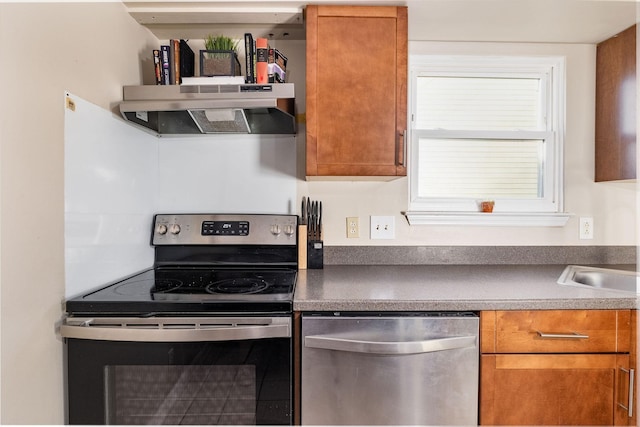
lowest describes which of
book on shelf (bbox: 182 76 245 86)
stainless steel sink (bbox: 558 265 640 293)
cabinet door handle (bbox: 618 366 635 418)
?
cabinet door handle (bbox: 618 366 635 418)

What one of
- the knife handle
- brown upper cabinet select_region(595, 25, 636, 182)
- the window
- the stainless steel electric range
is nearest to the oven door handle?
the stainless steel electric range

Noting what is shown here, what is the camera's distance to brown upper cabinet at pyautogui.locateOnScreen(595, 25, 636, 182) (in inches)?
63.0

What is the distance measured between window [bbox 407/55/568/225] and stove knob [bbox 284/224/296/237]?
2.07ft

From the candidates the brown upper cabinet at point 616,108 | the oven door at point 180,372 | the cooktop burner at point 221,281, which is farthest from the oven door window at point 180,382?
the brown upper cabinet at point 616,108

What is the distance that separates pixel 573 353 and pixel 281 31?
1.78 meters

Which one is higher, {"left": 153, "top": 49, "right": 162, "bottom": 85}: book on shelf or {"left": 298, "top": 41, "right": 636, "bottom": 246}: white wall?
{"left": 153, "top": 49, "right": 162, "bottom": 85}: book on shelf

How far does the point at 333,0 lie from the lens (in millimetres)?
1437

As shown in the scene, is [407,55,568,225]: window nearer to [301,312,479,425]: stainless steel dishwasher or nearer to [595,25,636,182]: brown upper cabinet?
[595,25,636,182]: brown upper cabinet

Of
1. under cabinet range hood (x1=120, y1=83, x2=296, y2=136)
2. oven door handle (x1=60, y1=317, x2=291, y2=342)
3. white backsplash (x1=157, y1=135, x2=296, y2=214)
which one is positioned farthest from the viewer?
white backsplash (x1=157, y1=135, x2=296, y2=214)

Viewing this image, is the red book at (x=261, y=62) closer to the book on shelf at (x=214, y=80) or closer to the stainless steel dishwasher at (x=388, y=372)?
the book on shelf at (x=214, y=80)

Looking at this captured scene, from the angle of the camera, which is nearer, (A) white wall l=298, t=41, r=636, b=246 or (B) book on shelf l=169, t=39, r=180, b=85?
(B) book on shelf l=169, t=39, r=180, b=85

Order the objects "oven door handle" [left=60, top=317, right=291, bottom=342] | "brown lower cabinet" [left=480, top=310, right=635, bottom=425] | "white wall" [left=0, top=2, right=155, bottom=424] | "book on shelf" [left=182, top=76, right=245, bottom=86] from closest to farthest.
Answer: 1. "white wall" [left=0, top=2, right=155, bottom=424]
2. "oven door handle" [left=60, top=317, right=291, bottom=342]
3. "brown lower cabinet" [left=480, top=310, right=635, bottom=425]
4. "book on shelf" [left=182, top=76, right=245, bottom=86]

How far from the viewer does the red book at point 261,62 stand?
4.66 ft

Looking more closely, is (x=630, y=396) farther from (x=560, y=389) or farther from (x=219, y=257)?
(x=219, y=257)
